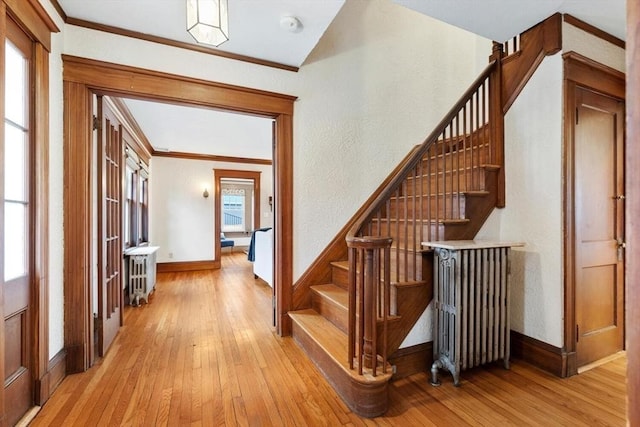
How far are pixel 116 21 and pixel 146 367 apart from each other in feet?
8.18

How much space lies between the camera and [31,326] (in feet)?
5.60

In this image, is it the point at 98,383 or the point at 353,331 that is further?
the point at 98,383

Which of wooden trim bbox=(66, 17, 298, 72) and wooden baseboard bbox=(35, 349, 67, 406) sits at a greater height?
wooden trim bbox=(66, 17, 298, 72)

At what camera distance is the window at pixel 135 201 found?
423 cm

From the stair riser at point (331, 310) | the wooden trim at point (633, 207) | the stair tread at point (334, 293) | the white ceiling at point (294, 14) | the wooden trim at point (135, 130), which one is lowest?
the stair riser at point (331, 310)

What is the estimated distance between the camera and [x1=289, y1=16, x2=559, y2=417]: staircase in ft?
5.61

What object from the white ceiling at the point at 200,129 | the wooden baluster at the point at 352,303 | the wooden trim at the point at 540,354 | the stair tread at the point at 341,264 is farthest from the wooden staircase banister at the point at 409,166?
the white ceiling at the point at 200,129

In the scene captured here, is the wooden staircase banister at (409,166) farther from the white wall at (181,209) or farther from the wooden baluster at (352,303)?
the white wall at (181,209)

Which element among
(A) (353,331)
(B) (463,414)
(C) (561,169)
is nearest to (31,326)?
(A) (353,331)

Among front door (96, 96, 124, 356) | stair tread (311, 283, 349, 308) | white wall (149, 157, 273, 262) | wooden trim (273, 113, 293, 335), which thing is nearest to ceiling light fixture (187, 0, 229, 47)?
wooden trim (273, 113, 293, 335)

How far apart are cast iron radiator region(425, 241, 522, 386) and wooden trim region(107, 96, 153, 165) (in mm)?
3186

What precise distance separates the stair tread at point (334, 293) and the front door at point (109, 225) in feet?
5.69

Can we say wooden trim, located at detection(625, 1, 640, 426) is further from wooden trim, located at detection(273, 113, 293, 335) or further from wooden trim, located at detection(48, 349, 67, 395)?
wooden trim, located at detection(48, 349, 67, 395)

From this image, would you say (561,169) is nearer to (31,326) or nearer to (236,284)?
(31,326)
